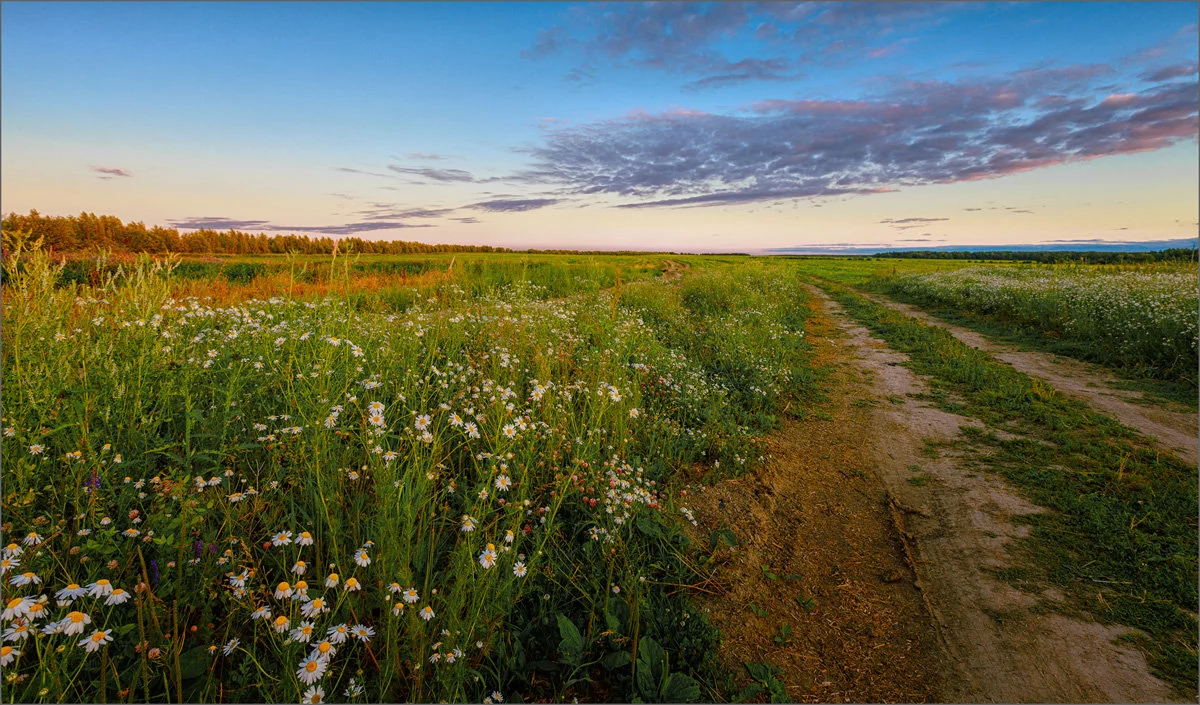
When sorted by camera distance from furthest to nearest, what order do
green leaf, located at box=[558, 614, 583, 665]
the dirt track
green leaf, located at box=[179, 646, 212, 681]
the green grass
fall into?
the green grass
the dirt track
green leaf, located at box=[558, 614, 583, 665]
green leaf, located at box=[179, 646, 212, 681]

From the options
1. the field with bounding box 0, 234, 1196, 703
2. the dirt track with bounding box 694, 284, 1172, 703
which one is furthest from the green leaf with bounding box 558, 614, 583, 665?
the dirt track with bounding box 694, 284, 1172, 703

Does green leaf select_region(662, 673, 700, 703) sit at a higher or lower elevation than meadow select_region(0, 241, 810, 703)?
lower

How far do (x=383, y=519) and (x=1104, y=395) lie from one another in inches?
376

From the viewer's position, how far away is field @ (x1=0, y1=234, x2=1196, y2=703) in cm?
212

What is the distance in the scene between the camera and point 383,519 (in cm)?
245

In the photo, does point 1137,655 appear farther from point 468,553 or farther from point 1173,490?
point 468,553

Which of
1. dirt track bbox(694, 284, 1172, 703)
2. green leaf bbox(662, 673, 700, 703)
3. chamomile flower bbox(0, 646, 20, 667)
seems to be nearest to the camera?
chamomile flower bbox(0, 646, 20, 667)

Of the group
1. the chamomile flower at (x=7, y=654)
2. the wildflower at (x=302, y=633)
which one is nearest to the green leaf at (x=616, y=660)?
the wildflower at (x=302, y=633)

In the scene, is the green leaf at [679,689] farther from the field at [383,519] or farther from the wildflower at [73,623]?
the wildflower at [73,623]

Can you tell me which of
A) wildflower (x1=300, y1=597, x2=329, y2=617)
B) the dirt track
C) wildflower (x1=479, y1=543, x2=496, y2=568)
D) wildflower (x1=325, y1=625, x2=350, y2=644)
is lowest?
the dirt track

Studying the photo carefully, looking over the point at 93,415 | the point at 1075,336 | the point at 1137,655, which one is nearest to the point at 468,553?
the point at 93,415

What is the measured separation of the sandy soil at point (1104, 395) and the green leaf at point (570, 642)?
6.33 metres

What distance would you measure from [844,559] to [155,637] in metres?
4.10

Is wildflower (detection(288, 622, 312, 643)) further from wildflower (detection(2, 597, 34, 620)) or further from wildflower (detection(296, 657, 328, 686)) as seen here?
wildflower (detection(2, 597, 34, 620))
